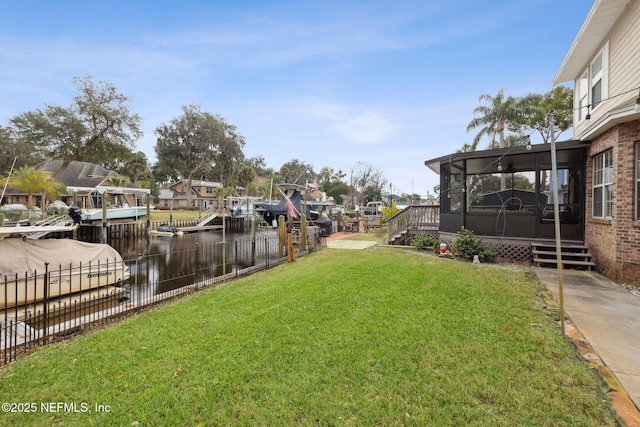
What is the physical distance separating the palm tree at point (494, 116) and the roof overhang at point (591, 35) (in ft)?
54.7

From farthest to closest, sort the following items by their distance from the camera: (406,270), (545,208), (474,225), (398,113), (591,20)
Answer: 1. (398,113)
2. (545,208)
3. (474,225)
4. (591,20)
5. (406,270)

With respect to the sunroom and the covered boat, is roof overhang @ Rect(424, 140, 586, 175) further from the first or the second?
the covered boat

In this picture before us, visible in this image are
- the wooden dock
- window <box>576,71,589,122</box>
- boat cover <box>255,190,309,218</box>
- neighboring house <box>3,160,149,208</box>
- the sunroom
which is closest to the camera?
the sunroom

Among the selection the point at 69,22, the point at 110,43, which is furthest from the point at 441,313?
the point at 110,43

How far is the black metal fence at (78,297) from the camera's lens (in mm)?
4969

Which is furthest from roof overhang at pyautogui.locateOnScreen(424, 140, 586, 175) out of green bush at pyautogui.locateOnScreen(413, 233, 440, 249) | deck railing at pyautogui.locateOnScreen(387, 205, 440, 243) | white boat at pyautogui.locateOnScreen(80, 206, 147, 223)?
white boat at pyautogui.locateOnScreen(80, 206, 147, 223)

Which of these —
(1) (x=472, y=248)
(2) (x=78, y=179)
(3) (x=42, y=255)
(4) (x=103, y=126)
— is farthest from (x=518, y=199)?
(2) (x=78, y=179)

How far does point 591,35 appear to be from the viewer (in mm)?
8672

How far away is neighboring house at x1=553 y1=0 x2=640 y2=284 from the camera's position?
21.8 ft

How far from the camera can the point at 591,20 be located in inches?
319

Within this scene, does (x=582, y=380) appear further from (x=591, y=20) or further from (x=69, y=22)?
(x=69, y=22)

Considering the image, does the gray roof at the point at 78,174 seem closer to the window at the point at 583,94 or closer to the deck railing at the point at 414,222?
the deck railing at the point at 414,222

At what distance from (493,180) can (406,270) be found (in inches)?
1058

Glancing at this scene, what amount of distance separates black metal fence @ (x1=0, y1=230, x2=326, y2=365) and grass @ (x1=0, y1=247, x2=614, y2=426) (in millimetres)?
718
